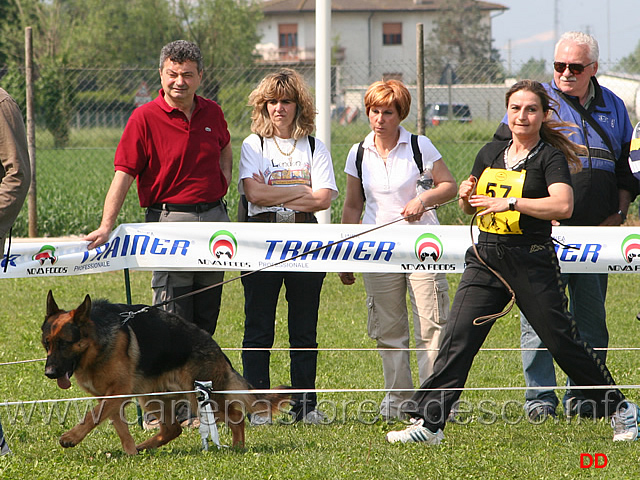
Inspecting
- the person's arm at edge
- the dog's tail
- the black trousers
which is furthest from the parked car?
the dog's tail

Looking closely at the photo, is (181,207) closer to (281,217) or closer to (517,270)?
(281,217)

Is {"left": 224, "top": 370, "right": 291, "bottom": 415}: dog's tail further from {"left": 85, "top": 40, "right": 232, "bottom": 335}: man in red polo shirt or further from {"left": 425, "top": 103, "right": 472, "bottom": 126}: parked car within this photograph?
{"left": 425, "top": 103, "right": 472, "bottom": 126}: parked car

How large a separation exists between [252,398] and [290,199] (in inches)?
53.4

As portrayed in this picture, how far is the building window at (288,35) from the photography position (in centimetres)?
8281

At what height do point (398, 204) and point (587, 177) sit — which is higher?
point (587, 177)

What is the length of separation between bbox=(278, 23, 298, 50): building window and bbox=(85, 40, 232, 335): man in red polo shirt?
79.5 meters

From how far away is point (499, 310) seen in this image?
4.74m

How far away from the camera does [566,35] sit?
548cm

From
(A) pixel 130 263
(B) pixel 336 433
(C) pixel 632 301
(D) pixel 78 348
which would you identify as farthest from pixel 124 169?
(C) pixel 632 301

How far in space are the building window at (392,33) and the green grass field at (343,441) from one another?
77.8m

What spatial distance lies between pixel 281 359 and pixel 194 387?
2.39 metres

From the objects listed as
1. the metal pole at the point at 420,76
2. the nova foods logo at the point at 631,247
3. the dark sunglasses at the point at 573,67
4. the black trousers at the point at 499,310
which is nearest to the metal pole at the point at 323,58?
the metal pole at the point at 420,76

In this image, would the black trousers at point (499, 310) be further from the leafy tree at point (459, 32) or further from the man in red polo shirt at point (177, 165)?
the leafy tree at point (459, 32)

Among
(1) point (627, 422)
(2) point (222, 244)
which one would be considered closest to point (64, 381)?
(2) point (222, 244)
